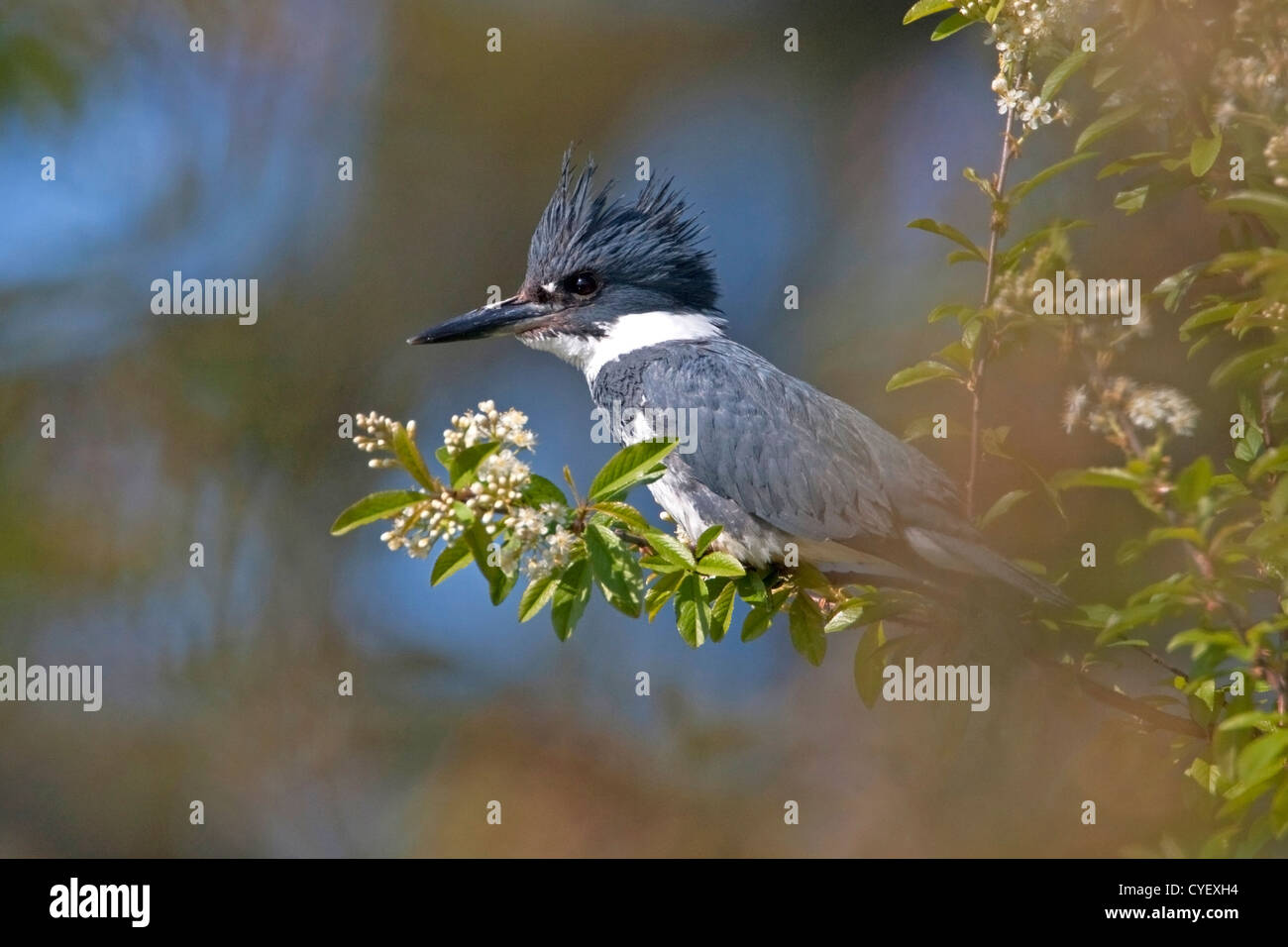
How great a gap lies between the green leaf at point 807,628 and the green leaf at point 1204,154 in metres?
1.24

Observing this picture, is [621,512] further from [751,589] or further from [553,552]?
[751,589]

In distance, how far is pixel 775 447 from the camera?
3.37m

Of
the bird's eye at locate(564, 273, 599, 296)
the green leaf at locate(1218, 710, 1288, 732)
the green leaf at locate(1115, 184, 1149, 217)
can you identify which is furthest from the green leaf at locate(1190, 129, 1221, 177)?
the bird's eye at locate(564, 273, 599, 296)

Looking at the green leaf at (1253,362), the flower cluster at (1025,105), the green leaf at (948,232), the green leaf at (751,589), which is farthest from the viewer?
the green leaf at (751,589)

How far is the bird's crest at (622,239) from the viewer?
3.94m

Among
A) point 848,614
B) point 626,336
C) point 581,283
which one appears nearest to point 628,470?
point 848,614

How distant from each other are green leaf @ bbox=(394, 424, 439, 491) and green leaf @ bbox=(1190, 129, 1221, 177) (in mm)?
1383

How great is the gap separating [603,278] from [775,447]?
0.92 metres

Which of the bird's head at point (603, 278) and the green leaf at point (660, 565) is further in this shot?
the bird's head at point (603, 278)

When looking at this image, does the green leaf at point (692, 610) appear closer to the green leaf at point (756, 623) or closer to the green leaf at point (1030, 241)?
the green leaf at point (756, 623)

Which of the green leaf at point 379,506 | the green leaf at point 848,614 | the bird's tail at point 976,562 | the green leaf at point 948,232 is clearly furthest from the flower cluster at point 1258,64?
the green leaf at point 379,506

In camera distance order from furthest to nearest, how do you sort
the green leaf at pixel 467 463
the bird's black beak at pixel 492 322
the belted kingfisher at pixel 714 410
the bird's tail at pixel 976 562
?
the bird's black beak at pixel 492 322 → the belted kingfisher at pixel 714 410 → the bird's tail at pixel 976 562 → the green leaf at pixel 467 463

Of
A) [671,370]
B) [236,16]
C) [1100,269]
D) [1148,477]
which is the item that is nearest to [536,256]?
[671,370]

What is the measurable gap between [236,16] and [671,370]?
3.76m
